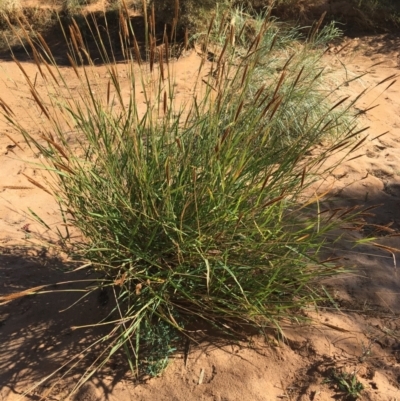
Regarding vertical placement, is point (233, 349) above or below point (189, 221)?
below

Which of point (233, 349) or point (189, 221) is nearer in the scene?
point (189, 221)

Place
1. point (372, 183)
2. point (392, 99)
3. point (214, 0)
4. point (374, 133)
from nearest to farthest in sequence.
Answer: point (372, 183)
point (374, 133)
point (392, 99)
point (214, 0)

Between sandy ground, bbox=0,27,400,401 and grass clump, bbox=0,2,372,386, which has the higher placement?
grass clump, bbox=0,2,372,386

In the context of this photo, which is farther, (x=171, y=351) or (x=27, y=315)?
(x=27, y=315)

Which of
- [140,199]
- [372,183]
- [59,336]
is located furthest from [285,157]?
[372,183]

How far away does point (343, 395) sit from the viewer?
2.45 metres

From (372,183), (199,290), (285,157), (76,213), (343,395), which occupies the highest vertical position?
(285,157)

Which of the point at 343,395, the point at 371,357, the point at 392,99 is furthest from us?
the point at 392,99

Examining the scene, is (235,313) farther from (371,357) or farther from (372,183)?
(372,183)

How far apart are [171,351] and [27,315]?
0.91 metres

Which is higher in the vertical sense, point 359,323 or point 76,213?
point 76,213

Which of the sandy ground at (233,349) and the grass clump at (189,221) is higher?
the grass clump at (189,221)

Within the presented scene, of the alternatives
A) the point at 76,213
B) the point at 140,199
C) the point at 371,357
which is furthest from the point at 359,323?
the point at 76,213

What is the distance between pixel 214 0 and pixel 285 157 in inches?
221
